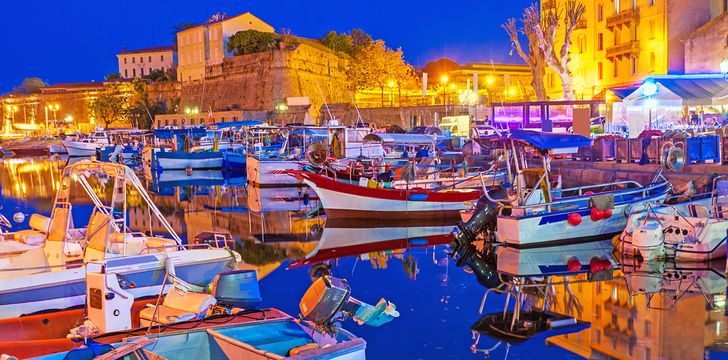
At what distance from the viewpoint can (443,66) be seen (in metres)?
85.8

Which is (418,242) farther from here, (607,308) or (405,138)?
(405,138)

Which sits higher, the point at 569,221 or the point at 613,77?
the point at 613,77

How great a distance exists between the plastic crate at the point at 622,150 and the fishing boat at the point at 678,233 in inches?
234

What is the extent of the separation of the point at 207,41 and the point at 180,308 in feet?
199

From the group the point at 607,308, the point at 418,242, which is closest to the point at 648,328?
the point at 607,308

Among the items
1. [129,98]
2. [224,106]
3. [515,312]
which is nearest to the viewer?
[515,312]

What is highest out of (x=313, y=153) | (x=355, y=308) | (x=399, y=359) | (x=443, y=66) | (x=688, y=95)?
(x=443, y=66)

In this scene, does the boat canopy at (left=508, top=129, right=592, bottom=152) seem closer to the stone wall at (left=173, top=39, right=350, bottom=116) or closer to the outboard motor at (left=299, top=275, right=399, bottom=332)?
the outboard motor at (left=299, top=275, right=399, bottom=332)

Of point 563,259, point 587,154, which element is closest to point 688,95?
point 587,154

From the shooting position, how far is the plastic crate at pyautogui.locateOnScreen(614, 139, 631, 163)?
18.6 meters

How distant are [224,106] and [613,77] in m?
34.0

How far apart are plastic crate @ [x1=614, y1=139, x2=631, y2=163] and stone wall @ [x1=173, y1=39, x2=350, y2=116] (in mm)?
36690

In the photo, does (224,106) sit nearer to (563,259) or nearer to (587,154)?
(587,154)

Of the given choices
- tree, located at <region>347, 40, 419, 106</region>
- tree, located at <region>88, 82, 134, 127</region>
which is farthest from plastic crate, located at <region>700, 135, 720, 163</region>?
tree, located at <region>88, 82, 134, 127</region>
